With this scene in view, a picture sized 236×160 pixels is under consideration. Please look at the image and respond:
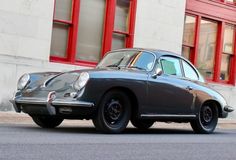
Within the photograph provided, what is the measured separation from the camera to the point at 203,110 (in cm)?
1193

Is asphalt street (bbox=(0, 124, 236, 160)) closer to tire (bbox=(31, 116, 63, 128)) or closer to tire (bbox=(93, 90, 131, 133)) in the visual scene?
tire (bbox=(93, 90, 131, 133))

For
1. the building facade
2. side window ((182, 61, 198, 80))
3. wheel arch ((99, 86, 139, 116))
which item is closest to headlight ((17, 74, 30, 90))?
wheel arch ((99, 86, 139, 116))

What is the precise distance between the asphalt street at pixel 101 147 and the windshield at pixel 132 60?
64.7 inches

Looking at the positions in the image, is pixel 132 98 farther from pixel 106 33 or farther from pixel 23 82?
pixel 106 33

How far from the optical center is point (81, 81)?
9492 mm

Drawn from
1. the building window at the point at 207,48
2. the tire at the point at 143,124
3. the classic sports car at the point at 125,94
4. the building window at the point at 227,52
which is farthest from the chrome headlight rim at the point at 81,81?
the building window at the point at 227,52

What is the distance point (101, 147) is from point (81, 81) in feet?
6.35

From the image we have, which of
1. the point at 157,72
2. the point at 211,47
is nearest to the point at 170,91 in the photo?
the point at 157,72

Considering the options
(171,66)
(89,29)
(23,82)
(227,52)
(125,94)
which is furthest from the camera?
(227,52)

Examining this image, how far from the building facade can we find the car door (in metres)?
5.45

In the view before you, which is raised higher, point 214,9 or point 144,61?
point 214,9

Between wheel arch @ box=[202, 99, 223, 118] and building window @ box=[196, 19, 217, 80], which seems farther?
building window @ box=[196, 19, 217, 80]

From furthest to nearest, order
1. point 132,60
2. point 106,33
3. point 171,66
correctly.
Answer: point 106,33 → point 171,66 → point 132,60

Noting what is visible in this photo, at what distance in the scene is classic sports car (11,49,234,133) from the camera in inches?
374
